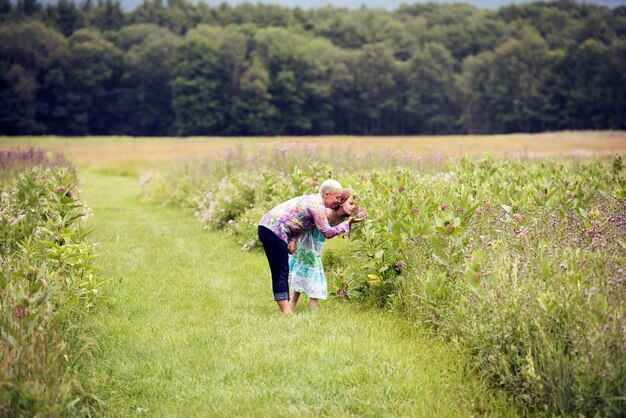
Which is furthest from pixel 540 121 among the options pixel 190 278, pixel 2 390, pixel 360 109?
pixel 2 390

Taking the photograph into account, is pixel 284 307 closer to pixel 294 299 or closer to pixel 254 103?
pixel 294 299

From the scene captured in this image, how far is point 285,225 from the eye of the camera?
6.41 m

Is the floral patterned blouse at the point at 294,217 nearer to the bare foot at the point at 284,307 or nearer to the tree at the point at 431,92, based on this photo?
the bare foot at the point at 284,307

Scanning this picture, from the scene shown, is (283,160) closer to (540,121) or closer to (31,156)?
(31,156)

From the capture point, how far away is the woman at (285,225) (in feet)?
20.7

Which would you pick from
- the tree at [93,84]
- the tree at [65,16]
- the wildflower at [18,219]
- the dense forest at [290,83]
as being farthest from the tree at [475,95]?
the wildflower at [18,219]

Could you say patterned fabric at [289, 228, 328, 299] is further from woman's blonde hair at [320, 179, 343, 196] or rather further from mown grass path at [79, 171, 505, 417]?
woman's blonde hair at [320, 179, 343, 196]

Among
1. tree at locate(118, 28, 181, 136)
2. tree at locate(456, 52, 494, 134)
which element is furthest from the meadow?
tree at locate(118, 28, 181, 136)

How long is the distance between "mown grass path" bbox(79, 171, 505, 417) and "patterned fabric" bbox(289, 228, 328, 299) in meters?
0.24

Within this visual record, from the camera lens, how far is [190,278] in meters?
8.45

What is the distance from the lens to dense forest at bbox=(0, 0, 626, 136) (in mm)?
67312

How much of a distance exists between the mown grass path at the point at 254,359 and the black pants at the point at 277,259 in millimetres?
272

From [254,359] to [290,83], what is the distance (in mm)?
66391

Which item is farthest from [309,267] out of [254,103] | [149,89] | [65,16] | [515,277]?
[65,16]
